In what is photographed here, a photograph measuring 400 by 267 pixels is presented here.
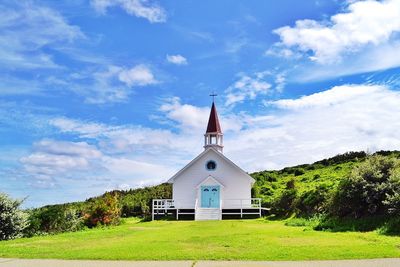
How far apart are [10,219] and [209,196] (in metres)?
23.7

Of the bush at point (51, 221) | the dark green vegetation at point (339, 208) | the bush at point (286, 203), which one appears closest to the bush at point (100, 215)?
the dark green vegetation at point (339, 208)

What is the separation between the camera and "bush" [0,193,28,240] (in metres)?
19.9

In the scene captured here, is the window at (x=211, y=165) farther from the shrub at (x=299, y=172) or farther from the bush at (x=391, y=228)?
the bush at (x=391, y=228)

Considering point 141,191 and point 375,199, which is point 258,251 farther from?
point 141,191

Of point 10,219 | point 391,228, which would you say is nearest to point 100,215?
point 10,219

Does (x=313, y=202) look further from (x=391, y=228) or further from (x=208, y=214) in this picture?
(x=208, y=214)

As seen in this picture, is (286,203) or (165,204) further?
(165,204)

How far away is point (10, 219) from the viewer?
20016 mm

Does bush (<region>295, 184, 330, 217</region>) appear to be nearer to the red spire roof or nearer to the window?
the window

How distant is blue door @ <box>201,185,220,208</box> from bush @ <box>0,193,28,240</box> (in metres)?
22.8

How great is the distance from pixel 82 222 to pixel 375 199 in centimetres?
1629

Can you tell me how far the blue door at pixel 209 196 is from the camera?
1641 inches

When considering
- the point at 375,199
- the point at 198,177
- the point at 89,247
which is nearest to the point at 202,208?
the point at 198,177

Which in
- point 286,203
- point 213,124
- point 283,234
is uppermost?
point 213,124
